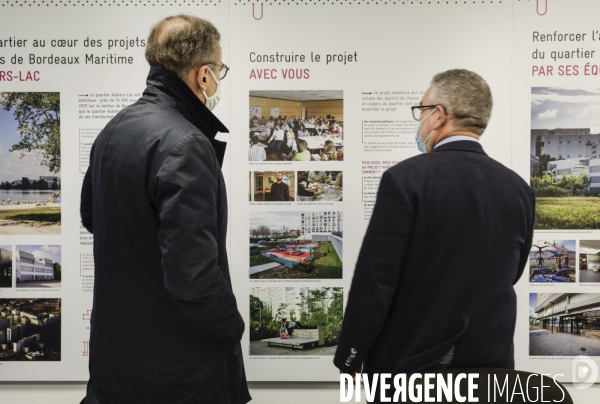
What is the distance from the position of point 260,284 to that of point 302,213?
15.2 inches

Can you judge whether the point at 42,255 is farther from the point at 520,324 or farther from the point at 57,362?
the point at 520,324

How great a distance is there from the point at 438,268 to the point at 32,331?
201 cm

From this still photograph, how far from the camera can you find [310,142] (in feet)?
8.36

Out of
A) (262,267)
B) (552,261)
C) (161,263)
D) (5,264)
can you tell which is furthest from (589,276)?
(5,264)

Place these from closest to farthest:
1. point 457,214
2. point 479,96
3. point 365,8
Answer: point 457,214
point 479,96
point 365,8

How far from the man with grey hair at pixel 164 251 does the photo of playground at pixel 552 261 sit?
1.63 meters

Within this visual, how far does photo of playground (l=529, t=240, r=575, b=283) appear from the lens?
8.39ft

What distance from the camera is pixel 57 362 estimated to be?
8.48 feet

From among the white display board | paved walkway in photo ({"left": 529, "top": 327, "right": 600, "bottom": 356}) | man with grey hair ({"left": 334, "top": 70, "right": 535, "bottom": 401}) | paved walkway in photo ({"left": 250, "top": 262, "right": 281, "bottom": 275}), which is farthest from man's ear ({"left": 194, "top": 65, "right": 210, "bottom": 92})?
paved walkway in photo ({"left": 529, "top": 327, "right": 600, "bottom": 356})

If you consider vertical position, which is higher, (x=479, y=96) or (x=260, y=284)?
(x=479, y=96)

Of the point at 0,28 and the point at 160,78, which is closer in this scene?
the point at 160,78

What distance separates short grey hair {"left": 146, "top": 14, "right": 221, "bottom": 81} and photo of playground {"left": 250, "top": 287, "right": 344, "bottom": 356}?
1274 mm

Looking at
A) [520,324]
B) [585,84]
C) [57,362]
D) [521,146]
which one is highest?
[585,84]

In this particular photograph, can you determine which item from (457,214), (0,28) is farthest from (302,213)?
(0,28)
